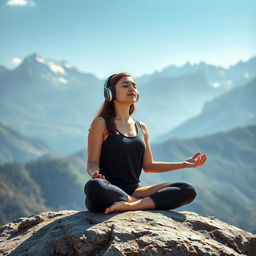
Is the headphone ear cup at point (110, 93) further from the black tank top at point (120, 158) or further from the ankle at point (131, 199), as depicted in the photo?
the ankle at point (131, 199)

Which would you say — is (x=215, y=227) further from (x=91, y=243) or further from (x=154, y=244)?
(x=91, y=243)

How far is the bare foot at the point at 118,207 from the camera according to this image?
8.50m

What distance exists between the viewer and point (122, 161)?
923 cm

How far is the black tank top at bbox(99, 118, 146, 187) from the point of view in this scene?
9.20m

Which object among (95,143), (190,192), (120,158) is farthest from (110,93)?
(190,192)

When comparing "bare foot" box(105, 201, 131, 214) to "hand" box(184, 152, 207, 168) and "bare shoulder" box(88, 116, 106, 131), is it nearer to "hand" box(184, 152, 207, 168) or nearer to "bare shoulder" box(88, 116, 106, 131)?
"bare shoulder" box(88, 116, 106, 131)

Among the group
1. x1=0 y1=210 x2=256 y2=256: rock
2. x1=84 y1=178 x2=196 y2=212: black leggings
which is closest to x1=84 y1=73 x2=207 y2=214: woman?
x1=84 y1=178 x2=196 y2=212: black leggings

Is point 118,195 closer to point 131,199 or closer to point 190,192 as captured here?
point 131,199

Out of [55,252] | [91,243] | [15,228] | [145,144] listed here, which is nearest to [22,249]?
[55,252]

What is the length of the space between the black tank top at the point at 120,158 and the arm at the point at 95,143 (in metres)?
0.15

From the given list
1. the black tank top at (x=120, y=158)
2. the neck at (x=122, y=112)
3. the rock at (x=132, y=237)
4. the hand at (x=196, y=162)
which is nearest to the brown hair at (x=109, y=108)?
the neck at (x=122, y=112)

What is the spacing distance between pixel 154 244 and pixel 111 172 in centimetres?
230

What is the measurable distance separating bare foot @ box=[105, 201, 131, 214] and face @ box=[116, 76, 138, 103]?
2605 millimetres

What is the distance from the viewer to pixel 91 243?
7.49 m
